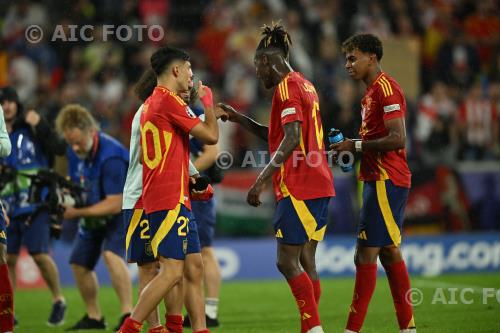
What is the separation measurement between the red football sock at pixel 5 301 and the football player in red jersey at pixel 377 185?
291 centimetres

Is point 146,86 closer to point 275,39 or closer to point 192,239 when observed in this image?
point 275,39

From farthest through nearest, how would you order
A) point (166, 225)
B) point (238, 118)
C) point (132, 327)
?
point (238, 118) → point (166, 225) → point (132, 327)

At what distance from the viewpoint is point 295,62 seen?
61.3ft

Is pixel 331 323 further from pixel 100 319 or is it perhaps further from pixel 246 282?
pixel 246 282

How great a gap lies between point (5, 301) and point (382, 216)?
10.9ft

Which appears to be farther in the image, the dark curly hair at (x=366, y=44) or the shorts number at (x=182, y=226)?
the dark curly hair at (x=366, y=44)

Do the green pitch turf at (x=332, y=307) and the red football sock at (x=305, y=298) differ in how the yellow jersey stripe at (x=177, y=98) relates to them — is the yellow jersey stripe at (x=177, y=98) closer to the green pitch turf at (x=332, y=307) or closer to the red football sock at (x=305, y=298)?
the red football sock at (x=305, y=298)

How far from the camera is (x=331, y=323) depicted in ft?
33.8

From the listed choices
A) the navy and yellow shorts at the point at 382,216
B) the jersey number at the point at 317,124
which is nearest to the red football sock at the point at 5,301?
the jersey number at the point at 317,124

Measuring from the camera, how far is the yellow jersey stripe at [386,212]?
332 inches

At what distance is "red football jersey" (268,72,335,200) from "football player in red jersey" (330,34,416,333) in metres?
0.32

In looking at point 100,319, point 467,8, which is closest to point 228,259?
point 100,319

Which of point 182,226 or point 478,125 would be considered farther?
point 478,125

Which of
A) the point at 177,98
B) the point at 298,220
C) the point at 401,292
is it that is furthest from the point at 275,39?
the point at 401,292
